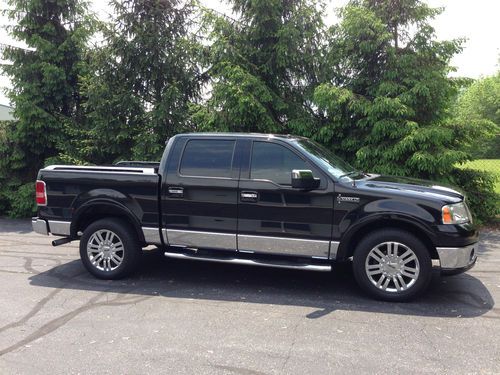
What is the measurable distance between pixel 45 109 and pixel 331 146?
7.20 meters

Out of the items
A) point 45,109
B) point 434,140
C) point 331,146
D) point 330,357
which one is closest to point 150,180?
point 330,357

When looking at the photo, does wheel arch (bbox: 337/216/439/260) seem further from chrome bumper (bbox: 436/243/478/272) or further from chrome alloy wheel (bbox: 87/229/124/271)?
chrome alloy wheel (bbox: 87/229/124/271)

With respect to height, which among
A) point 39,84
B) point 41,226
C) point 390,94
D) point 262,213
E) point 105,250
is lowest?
point 105,250

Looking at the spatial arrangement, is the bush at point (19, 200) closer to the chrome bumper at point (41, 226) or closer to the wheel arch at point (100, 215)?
the chrome bumper at point (41, 226)

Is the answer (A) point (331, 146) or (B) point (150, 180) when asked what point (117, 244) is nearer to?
(B) point (150, 180)

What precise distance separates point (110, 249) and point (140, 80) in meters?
5.91

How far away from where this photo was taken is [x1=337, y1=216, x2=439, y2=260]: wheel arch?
16.2ft

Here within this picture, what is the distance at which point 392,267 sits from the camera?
16.4 feet

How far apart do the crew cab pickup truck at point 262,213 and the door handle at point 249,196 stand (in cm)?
1

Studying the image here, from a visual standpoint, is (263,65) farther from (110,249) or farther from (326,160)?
(110,249)

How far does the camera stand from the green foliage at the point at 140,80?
10250mm

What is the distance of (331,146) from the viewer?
30.6 feet

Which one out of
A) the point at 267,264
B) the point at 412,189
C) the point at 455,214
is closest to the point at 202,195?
the point at 267,264

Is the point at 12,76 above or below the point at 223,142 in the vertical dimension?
above
